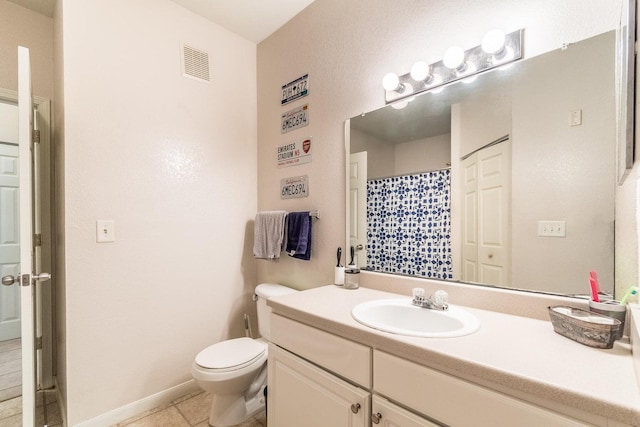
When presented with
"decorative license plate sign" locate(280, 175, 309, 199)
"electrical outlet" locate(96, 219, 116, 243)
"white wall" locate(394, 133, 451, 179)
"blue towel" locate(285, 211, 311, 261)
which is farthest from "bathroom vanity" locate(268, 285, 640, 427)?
"electrical outlet" locate(96, 219, 116, 243)

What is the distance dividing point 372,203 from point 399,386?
3.03ft

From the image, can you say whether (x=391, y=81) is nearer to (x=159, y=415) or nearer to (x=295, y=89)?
(x=295, y=89)

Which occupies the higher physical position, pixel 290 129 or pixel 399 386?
pixel 290 129

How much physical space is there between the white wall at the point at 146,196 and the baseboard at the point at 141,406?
0.03 meters

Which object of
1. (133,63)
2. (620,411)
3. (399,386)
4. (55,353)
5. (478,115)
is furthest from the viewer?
(55,353)

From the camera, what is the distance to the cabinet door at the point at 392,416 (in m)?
0.79

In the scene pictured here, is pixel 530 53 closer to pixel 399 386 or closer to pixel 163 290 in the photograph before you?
pixel 399 386

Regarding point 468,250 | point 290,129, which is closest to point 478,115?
point 468,250

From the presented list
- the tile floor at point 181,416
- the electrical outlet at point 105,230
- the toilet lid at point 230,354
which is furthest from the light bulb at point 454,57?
the tile floor at point 181,416

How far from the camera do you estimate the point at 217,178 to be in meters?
2.09

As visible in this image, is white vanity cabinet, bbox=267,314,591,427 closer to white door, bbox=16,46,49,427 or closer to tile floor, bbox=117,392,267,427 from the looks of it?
tile floor, bbox=117,392,267,427

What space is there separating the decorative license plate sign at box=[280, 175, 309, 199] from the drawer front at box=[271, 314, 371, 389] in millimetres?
899

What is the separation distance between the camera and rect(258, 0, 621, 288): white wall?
3.47ft

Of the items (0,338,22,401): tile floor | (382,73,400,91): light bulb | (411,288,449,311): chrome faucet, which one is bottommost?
(0,338,22,401): tile floor
